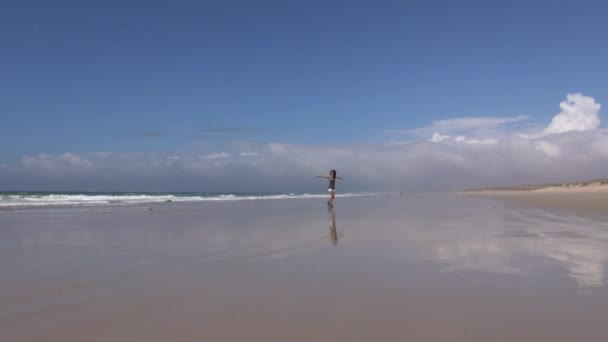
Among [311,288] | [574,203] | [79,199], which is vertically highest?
[79,199]

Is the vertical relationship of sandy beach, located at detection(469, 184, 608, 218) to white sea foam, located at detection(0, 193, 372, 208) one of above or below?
below

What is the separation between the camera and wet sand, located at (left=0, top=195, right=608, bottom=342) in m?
3.64

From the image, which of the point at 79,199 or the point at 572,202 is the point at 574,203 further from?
the point at 79,199

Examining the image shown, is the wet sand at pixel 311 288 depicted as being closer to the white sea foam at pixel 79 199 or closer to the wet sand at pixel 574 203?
the wet sand at pixel 574 203

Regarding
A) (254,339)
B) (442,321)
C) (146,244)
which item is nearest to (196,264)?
(146,244)

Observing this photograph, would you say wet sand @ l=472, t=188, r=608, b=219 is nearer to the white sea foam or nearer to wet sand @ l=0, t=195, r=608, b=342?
wet sand @ l=0, t=195, r=608, b=342

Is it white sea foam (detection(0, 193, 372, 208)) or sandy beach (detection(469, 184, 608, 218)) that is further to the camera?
white sea foam (detection(0, 193, 372, 208))

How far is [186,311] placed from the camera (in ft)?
13.7

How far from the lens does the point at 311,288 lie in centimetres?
495

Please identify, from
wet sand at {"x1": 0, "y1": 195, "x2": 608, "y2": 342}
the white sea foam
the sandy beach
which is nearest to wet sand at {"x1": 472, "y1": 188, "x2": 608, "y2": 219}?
the sandy beach

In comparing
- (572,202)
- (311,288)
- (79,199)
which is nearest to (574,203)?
(572,202)

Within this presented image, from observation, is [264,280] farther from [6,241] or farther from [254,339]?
[6,241]

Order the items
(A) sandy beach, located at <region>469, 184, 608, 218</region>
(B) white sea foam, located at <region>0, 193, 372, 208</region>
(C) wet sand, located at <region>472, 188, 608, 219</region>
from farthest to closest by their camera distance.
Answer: (B) white sea foam, located at <region>0, 193, 372, 208</region>, (A) sandy beach, located at <region>469, 184, 608, 218</region>, (C) wet sand, located at <region>472, 188, 608, 219</region>

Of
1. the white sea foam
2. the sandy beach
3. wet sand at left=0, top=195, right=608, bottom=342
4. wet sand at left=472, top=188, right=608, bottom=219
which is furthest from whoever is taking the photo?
the white sea foam
